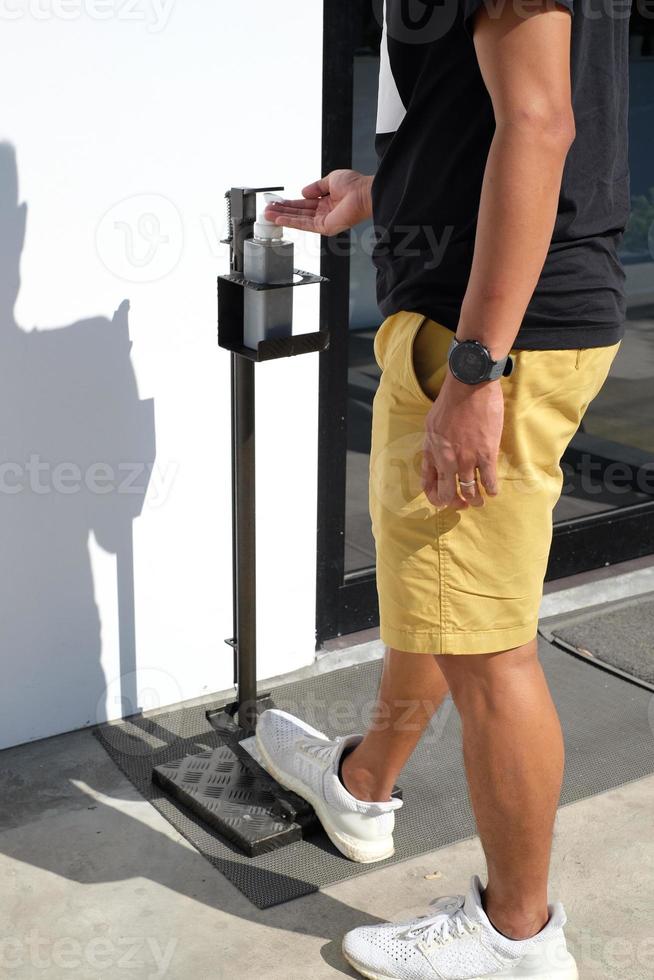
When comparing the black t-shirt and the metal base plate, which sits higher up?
the black t-shirt

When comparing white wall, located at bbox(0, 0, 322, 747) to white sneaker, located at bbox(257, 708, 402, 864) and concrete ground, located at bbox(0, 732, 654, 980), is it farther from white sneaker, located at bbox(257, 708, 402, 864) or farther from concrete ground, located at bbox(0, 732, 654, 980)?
white sneaker, located at bbox(257, 708, 402, 864)

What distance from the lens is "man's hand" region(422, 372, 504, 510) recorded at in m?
1.54

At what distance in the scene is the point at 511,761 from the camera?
1706 millimetres

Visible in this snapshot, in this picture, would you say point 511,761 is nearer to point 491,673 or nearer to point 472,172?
point 491,673

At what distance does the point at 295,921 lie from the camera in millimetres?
1983

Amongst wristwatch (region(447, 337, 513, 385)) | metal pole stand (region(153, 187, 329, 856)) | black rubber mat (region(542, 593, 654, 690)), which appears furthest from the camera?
black rubber mat (region(542, 593, 654, 690))

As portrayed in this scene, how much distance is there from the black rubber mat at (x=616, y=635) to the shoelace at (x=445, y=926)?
110 centimetres

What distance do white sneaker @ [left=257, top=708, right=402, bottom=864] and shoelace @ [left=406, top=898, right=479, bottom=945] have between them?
0.28 m

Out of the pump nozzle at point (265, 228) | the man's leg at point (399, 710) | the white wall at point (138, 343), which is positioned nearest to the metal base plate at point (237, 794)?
the man's leg at point (399, 710)

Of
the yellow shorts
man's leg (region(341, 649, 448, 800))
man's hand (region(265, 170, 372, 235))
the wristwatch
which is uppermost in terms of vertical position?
man's hand (region(265, 170, 372, 235))

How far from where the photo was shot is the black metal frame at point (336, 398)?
2.52 m

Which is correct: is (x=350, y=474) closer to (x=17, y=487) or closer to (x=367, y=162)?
(x=367, y=162)

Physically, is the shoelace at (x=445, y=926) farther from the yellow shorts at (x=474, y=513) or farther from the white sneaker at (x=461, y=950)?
the yellow shorts at (x=474, y=513)

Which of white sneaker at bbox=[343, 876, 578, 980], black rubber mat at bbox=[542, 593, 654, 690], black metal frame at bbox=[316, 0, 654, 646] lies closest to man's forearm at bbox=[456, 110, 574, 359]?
white sneaker at bbox=[343, 876, 578, 980]
